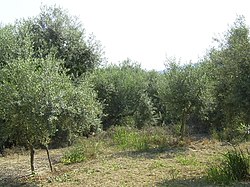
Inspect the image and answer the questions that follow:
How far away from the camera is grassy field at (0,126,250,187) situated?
1153 centimetres

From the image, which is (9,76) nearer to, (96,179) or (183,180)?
(96,179)

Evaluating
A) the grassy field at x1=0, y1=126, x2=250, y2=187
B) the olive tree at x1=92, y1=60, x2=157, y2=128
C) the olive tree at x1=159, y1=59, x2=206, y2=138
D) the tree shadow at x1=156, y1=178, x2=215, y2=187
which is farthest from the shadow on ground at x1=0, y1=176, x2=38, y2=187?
the olive tree at x1=92, y1=60, x2=157, y2=128

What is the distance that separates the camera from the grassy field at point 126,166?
1153 centimetres

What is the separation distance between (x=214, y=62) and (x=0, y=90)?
6.86 metres

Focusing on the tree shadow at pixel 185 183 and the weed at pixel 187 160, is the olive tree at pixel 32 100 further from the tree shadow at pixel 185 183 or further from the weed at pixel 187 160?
the weed at pixel 187 160

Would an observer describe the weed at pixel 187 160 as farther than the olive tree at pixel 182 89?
No

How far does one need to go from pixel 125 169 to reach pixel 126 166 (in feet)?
1.70

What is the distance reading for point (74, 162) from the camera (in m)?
15.7

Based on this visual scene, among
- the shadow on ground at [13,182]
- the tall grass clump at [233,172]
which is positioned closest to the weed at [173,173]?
the tall grass clump at [233,172]

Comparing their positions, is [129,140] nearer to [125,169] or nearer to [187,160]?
[187,160]

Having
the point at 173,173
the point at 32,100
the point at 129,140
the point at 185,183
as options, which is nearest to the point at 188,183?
the point at 185,183

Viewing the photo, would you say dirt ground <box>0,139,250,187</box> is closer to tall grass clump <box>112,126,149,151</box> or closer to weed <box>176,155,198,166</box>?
weed <box>176,155,198,166</box>

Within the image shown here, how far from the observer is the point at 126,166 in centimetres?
1376

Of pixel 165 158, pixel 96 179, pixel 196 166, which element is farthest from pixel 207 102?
pixel 96 179
